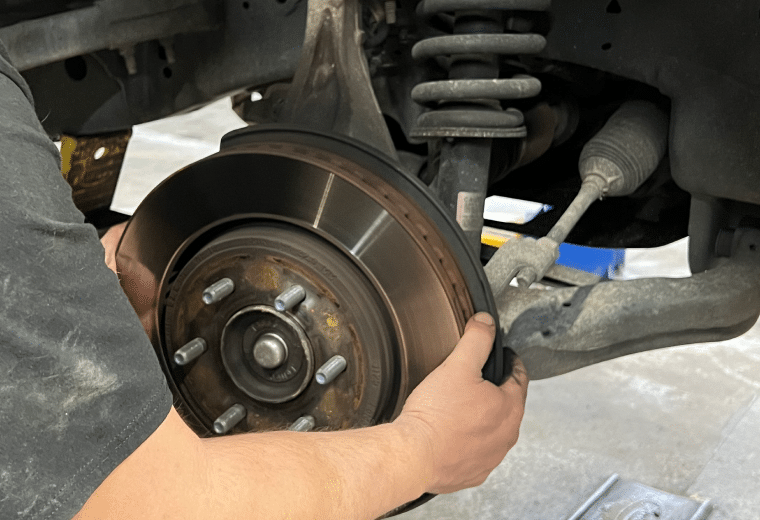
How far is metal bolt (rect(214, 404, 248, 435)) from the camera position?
2.69 ft

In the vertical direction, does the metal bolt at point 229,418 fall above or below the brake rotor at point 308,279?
below

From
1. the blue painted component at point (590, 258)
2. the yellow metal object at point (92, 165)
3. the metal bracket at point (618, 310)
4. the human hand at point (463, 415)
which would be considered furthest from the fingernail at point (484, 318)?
the blue painted component at point (590, 258)

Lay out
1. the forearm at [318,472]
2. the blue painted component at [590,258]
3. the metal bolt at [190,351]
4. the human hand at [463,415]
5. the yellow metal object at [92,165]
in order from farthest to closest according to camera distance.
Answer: the blue painted component at [590,258] < the yellow metal object at [92,165] < the metal bolt at [190,351] < the human hand at [463,415] < the forearm at [318,472]

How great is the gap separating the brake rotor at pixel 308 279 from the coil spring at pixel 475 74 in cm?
9

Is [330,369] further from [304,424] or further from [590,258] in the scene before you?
[590,258]

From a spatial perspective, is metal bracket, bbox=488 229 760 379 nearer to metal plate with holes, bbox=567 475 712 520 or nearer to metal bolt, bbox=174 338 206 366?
metal bolt, bbox=174 338 206 366

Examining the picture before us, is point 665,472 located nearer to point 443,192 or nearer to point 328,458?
point 443,192

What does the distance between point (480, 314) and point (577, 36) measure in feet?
1.24

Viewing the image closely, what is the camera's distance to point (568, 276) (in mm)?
1461

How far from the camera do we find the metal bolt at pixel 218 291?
30.4 inches

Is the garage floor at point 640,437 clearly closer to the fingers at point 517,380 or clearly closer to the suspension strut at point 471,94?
the fingers at point 517,380

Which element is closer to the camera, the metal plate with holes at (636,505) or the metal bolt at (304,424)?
the metal bolt at (304,424)

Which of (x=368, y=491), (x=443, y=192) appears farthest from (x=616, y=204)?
(x=368, y=491)

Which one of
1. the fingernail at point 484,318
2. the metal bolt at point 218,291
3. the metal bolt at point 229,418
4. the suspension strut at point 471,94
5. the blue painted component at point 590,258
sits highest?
the suspension strut at point 471,94
